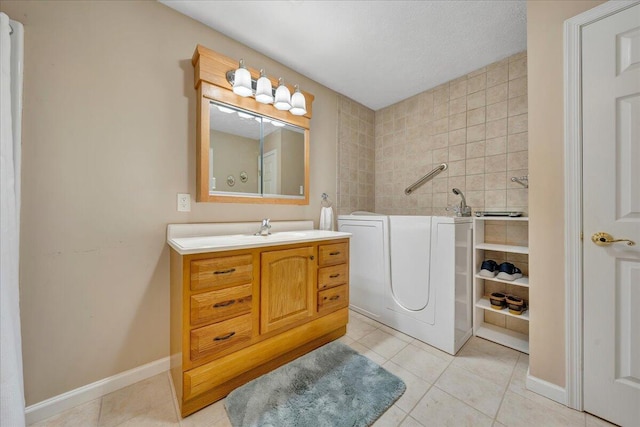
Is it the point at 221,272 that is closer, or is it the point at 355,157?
the point at 221,272

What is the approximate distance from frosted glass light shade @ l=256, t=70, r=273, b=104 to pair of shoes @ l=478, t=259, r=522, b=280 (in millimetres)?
2124

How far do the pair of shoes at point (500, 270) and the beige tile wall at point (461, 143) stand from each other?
18.6 inches

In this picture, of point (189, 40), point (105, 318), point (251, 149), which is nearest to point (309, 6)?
point (189, 40)

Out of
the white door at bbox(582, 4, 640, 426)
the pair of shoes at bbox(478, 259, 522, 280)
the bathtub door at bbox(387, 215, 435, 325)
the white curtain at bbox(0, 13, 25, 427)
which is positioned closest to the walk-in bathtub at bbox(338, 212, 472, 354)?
the bathtub door at bbox(387, 215, 435, 325)

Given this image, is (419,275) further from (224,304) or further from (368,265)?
(224,304)

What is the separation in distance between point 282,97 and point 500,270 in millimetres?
2144

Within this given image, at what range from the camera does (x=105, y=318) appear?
129 cm

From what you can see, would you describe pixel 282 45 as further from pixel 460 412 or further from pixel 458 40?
pixel 460 412

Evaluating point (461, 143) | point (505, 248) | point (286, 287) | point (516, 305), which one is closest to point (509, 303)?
point (516, 305)

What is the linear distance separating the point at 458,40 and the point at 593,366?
2165 millimetres

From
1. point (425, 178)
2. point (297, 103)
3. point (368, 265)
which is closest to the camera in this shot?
point (297, 103)

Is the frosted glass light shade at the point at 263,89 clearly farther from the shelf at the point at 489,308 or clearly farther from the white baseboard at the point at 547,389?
the white baseboard at the point at 547,389

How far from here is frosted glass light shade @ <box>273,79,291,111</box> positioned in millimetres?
1816

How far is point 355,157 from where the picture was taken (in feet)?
8.78
